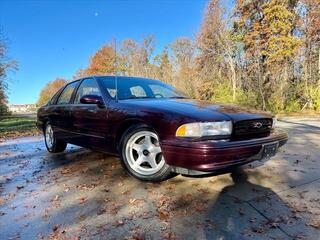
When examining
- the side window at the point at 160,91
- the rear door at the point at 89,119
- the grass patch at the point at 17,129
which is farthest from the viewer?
the grass patch at the point at 17,129

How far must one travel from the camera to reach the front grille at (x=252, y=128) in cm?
326

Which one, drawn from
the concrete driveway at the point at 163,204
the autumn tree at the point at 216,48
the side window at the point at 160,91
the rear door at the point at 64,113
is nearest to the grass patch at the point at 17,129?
the rear door at the point at 64,113

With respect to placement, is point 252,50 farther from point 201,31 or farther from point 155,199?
point 155,199

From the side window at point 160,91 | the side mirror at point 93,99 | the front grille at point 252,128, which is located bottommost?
the front grille at point 252,128

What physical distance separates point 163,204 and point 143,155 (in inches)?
32.2

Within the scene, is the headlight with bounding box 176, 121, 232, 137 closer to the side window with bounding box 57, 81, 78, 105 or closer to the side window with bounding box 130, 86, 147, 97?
the side window with bounding box 130, 86, 147, 97

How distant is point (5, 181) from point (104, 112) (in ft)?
5.70

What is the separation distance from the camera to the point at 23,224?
281cm

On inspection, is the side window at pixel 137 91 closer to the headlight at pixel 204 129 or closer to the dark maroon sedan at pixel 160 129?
the dark maroon sedan at pixel 160 129

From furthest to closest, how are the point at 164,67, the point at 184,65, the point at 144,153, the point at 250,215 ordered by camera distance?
the point at 164,67, the point at 184,65, the point at 144,153, the point at 250,215

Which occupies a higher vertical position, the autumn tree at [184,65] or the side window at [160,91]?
the autumn tree at [184,65]

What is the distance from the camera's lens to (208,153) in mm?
2955

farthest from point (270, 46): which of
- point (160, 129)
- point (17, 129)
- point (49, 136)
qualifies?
point (160, 129)

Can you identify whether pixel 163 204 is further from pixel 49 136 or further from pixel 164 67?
pixel 164 67
